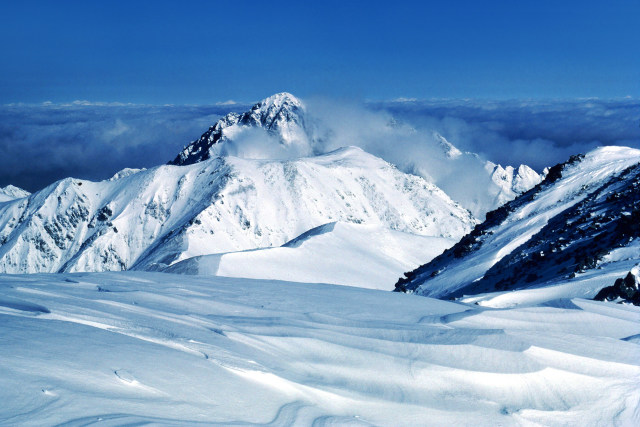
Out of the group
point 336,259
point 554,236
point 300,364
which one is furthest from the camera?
point 336,259

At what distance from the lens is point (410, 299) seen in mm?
16641

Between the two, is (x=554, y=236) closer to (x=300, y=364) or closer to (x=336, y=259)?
(x=300, y=364)

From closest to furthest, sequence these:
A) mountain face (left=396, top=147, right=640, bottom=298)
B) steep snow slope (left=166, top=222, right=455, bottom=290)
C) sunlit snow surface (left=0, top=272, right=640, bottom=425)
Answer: sunlit snow surface (left=0, top=272, right=640, bottom=425) → mountain face (left=396, top=147, right=640, bottom=298) → steep snow slope (left=166, top=222, right=455, bottom=290)

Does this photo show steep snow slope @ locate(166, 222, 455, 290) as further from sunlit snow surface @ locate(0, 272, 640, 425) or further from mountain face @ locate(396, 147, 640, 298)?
sunlit snow surface @ locate(0, 272, 640, 425)

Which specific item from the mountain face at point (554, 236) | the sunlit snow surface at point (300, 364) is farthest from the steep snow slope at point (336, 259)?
the sunlit snow surface at point (300, 364)

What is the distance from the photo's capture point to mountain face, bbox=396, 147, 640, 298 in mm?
29047

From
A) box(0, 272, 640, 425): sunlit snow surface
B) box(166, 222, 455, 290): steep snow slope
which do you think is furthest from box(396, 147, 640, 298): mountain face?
box(166, 222, 455, 290): steep snow slope

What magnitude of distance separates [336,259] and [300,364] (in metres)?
69.0

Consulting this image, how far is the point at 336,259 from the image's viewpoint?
257 feet

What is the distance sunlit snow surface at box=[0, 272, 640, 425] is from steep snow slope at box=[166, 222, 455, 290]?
50.2 metres

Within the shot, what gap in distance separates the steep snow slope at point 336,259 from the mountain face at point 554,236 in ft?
75.1

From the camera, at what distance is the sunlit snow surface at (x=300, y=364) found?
275 inches

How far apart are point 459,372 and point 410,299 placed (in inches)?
293

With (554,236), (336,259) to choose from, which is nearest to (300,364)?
(554,236)
